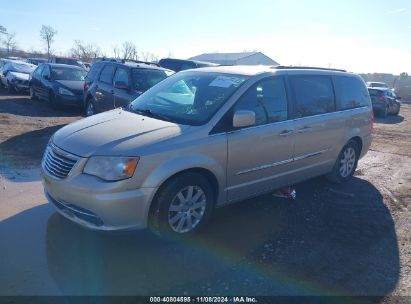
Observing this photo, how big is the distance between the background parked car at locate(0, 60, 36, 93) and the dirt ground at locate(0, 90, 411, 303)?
13.6 m

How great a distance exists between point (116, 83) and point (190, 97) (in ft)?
16.3

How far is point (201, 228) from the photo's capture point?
435 cm

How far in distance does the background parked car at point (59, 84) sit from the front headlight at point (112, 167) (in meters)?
9.78

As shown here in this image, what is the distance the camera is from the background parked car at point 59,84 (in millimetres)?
12555

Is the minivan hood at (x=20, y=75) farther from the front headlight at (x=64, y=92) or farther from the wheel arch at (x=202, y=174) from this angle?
the wheel arch at (x=202, y=174)

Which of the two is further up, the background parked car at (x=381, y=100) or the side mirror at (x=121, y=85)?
the side mirror at (x=121, y=85)

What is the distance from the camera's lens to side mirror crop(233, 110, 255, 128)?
4219mm

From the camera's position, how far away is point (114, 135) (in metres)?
3.88

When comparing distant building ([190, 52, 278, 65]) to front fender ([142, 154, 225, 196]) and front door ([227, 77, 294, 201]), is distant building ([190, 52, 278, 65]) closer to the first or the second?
front door ([227, 77, 294, 201])

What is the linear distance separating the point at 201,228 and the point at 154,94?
1986 millimetres

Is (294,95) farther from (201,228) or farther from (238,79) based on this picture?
(201,228)

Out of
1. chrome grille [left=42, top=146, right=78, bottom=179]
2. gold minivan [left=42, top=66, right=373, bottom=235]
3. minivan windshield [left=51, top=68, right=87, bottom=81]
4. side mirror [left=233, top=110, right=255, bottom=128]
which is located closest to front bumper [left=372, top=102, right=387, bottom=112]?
minivan windshield [left=51, top=68, right=87, bottom=81]

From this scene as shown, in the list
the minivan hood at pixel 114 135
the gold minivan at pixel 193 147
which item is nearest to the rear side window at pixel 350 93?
the gold minivan at pixel 193 147

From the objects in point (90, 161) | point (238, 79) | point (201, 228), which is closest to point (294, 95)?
point (238, 79)
